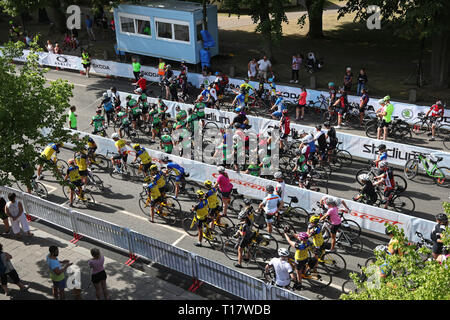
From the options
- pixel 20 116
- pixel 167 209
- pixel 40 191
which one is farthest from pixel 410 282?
pixel 40 191

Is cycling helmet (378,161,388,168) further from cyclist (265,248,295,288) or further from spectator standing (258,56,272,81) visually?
spectator standing (258,56,272,81)

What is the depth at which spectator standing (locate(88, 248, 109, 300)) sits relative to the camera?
11.0 m

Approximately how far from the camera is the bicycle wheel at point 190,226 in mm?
14548

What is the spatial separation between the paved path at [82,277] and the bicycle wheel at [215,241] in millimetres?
2055

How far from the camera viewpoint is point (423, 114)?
20047 millimetres

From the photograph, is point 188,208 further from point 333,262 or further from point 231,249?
point 333,262

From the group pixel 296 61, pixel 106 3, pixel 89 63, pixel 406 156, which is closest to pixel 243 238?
pixel 406 156

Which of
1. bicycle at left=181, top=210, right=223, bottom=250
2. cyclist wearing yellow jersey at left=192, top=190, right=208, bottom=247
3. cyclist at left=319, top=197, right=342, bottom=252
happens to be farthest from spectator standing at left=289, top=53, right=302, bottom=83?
cyclist wearing yellow jersey at left=192, top=190, right=208, bottom=247

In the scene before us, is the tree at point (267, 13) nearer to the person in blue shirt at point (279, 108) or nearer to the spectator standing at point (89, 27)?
the person in blue shirt at point (279, 108)

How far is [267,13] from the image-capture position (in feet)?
84.5

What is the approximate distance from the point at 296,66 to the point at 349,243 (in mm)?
14113

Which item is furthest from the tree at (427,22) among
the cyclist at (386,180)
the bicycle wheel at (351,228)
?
the bicycle wheel at (351,228)
